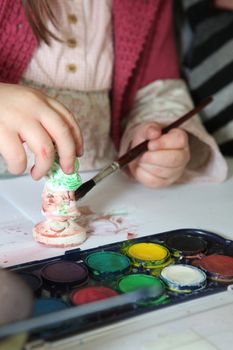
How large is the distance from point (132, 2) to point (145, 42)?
0.06 metres

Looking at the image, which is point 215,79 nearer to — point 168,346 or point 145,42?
point 145,42

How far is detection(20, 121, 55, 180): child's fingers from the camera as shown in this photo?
0.46m

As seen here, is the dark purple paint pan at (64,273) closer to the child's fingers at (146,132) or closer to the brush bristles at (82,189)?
the brush bristles at (82,189)

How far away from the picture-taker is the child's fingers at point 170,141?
638 millimetres

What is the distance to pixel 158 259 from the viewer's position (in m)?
0.46

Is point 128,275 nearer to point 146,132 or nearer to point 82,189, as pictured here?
point 82,189

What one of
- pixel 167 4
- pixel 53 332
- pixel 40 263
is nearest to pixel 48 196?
pixel 40 263

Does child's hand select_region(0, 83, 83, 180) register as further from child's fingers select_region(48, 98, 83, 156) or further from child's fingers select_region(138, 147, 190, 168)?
child's fingers select_region(138, 147, 190, 168)

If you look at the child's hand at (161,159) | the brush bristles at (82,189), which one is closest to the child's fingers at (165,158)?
the child's hand at (161,159)

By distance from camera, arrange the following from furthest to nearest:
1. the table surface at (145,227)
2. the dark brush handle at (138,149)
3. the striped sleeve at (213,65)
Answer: the striped sleeve at (213,65) → the dark brush handle at (138,149) → the table surface at (145,227)

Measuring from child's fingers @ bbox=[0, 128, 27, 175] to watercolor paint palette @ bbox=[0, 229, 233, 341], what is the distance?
8 cm

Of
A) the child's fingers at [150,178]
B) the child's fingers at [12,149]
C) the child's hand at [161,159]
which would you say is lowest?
the child's fingers at [150,178]

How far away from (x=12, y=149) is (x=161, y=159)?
8.9 inches

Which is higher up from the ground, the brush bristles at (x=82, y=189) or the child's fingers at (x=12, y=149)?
the child's fingers at (x=12, y=149)
